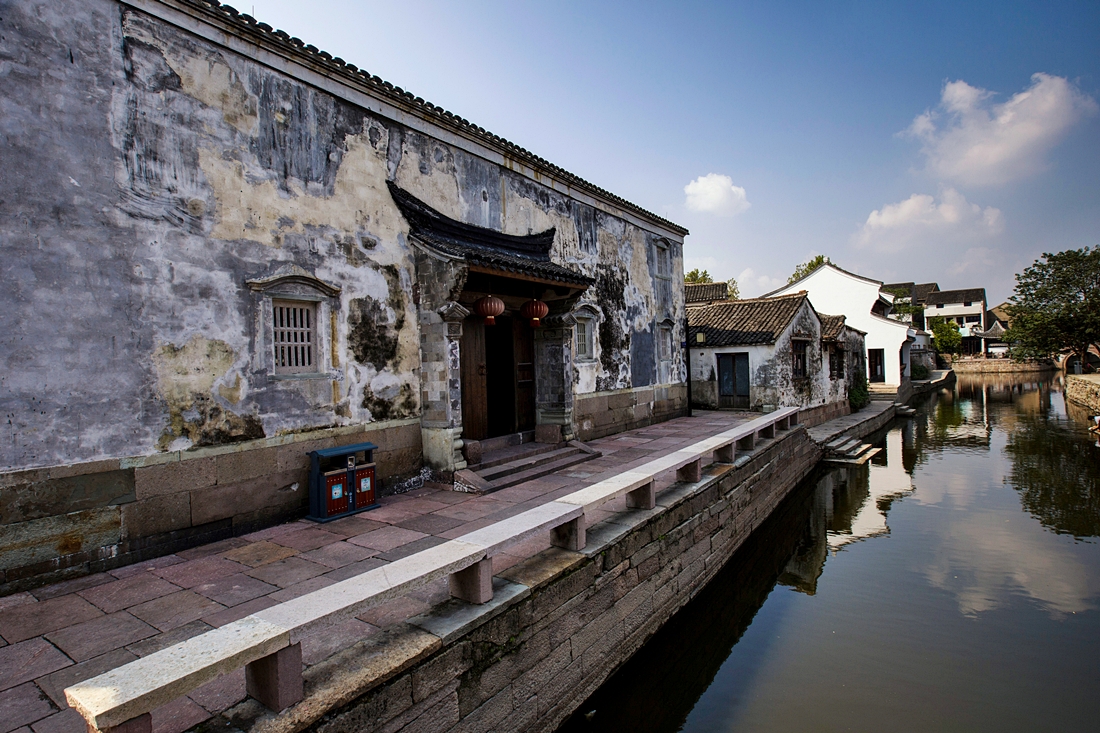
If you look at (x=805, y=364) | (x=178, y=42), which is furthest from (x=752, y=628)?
(x=805, y=364)

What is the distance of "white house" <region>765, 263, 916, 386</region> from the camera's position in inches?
1178

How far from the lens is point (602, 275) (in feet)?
40.2

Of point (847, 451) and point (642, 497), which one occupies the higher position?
point (642, 497)

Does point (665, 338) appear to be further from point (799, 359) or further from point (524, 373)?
point (799, 359)

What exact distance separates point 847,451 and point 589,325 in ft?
32.5

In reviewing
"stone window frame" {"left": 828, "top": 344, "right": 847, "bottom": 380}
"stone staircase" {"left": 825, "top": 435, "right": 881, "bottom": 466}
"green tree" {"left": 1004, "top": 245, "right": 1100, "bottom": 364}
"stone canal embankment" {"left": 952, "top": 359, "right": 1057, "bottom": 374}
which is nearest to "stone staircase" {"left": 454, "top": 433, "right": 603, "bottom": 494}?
"stone staircase" {"left": 825, "top": 435, "right": 881, "bottom": 466}

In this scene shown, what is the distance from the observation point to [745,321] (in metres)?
18.7

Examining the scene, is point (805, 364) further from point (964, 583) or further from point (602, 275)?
point (964, 583)

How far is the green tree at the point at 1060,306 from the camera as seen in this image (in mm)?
30859

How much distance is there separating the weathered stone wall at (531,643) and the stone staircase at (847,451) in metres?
9.95

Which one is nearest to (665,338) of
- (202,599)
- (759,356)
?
(759,356)

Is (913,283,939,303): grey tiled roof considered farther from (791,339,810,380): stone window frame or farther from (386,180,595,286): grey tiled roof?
(386,180,595,286): grey tiled roof

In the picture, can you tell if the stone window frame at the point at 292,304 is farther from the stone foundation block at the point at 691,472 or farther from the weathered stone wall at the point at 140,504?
the stone foundation block at the point at 691,472

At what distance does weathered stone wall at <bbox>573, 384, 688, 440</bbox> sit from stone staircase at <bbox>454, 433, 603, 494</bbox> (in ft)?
4.76
